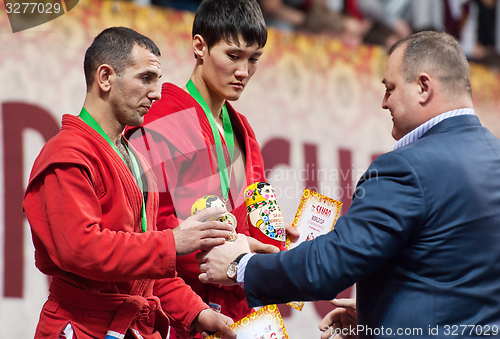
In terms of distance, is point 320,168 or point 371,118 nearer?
point 320,168

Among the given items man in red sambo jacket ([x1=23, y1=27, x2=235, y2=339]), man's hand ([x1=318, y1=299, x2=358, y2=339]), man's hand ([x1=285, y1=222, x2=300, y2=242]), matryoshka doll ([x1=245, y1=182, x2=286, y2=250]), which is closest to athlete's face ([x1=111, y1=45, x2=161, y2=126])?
man in red sambo jacket ([x1=23, y1=27, x2=235, y2=339])

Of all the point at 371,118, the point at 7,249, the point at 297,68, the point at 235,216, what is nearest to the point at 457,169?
the point at 235,216

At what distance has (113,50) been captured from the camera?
1500 millimetres

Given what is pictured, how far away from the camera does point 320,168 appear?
3.75 metres

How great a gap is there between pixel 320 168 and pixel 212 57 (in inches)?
82.6

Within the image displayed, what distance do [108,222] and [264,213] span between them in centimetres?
53

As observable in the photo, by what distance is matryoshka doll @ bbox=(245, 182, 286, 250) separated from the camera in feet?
5.35

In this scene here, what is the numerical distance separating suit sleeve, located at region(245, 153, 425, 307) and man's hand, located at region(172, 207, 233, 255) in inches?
7.4

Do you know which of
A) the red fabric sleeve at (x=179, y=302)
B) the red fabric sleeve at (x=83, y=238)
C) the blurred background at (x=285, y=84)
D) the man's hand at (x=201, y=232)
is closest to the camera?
the red fabric sleeve at (x=83, y=238)

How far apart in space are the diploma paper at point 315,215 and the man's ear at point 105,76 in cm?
75

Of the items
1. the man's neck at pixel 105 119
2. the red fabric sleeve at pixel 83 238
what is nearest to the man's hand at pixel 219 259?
the red fabric sleeve at pixel 83 238

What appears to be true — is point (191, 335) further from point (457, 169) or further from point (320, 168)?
point (320, 168)

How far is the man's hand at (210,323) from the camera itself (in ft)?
4.88

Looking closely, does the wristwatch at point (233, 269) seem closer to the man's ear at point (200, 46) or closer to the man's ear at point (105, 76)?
the man's ear at point (105, 76)
